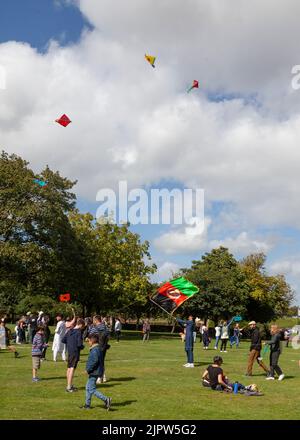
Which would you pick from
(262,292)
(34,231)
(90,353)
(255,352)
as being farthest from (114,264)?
(90,353)

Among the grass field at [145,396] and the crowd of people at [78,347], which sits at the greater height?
the crowd of people at [78,347]

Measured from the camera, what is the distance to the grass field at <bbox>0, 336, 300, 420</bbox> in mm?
12094

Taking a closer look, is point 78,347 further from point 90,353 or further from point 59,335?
point 59,335

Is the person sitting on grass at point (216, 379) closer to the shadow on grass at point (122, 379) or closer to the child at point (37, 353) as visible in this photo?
the shadow on grass at point (122, 379)

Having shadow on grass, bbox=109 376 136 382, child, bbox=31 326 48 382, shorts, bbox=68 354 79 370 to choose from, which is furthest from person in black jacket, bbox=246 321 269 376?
child, bbox=31 326 48 382

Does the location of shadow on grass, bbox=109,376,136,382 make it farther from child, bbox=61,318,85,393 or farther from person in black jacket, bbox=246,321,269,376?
person in black jacket, bbox=246,321,269,376

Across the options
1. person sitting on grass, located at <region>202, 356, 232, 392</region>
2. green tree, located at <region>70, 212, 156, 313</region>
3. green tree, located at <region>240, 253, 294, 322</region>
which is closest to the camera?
person sitting on grass, located at <region>202, 356, 232, 392</region>

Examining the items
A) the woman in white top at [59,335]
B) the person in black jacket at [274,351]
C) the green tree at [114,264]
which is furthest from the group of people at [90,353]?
the green tree at [114,264]

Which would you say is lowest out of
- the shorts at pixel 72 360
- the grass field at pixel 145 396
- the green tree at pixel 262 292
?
the grass field at pixel 145 396

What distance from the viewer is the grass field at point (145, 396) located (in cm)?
1209

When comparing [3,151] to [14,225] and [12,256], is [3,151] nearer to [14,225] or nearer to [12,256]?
[14,225]

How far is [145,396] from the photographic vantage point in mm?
14391
